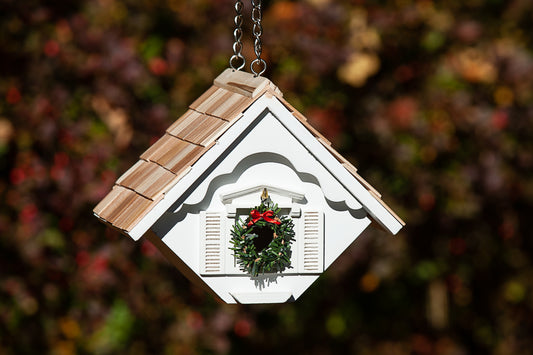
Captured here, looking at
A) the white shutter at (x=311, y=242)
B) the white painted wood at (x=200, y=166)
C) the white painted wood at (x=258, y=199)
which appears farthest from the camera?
the white shutter at (x=311, y=242)

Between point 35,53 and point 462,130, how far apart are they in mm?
2749

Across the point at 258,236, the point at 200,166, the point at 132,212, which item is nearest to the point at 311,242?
the point at 258,236

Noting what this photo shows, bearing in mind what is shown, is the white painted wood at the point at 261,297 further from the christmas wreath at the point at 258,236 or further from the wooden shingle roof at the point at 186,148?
the wooden shingle roof at the point at 186,148

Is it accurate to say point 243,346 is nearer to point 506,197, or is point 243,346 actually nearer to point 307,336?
point 307,336

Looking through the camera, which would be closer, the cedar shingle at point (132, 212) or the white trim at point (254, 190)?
the cedar shingle at point (132, 212)

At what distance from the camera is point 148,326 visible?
5.39m

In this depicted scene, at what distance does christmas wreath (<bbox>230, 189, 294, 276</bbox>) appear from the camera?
2617mm

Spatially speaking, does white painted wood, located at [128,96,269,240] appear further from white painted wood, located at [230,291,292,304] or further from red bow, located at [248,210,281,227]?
white painted wood, located at [230,291,292,304]

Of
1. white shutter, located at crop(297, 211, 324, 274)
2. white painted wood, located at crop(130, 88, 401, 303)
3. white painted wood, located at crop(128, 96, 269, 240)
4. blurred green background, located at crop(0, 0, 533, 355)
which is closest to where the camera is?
white painted wood, located at crop(128, 96, 269, 240)

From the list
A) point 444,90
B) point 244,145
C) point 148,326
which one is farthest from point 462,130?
point 244,145

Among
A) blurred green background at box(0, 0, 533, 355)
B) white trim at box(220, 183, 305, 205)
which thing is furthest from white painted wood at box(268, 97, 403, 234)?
blurred green background at box(0, 0, 533, 355)

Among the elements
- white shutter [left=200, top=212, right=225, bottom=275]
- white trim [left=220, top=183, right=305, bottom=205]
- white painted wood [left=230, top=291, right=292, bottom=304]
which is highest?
white trim [left=220, top=183, right=305, bottom=205]

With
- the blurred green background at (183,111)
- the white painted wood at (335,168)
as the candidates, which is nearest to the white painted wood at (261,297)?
the white painted wood at (335,168)

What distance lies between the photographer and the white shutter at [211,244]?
8.57 feet
